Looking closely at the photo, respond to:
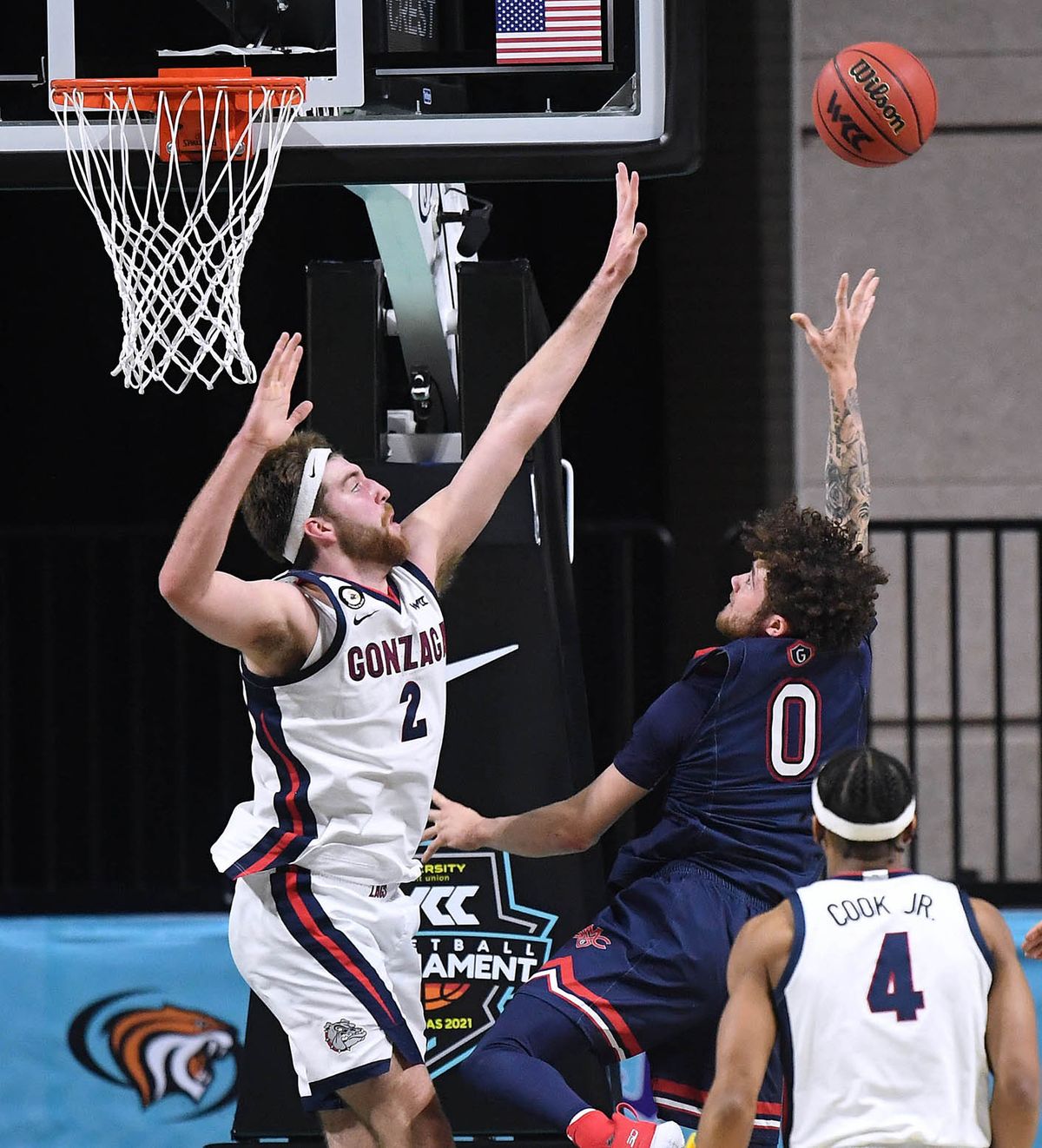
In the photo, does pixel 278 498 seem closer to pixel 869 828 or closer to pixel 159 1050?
pixel 869 828

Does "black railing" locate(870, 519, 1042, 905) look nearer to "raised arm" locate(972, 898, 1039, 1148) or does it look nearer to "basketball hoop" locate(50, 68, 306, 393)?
"basketball hoop" locate(50, 68, 306, 393)

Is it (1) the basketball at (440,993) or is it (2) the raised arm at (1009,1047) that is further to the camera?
(1) the basketball at (440,993)

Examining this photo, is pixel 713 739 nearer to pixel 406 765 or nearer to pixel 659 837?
pixel 659 837

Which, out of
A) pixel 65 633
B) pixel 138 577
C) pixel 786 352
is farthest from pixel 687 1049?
pixel 65 633

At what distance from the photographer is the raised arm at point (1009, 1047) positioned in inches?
114

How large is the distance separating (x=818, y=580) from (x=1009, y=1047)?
1.43m

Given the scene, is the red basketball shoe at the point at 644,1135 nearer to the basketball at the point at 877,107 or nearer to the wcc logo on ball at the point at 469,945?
the wcc logo on ball at the point at 469,945

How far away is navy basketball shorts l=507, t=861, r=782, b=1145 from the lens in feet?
12.8

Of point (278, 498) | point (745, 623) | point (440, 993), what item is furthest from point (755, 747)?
point (440, 993)

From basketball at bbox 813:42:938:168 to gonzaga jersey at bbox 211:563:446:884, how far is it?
216 centimetres

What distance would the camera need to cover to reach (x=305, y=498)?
398cm

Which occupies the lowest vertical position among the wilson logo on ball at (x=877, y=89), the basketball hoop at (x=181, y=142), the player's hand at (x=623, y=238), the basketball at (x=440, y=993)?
the basketball at (x=440, y=993)

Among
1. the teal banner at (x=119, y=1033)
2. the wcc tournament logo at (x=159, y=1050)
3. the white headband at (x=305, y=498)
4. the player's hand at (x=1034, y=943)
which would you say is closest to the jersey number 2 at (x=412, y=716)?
the white headband at (x=305, y=498)

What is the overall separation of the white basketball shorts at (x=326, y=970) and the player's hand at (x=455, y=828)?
536 mm
